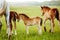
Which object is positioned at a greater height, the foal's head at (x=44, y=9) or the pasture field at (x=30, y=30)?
the foal's head at (x=44, y=9)

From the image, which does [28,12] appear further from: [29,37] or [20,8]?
[29,37]

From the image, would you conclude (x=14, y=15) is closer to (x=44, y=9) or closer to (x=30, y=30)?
(x=30, y=30)

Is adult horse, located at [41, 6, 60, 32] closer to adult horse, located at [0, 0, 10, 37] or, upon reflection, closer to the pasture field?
the pasture field

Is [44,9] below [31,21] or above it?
above

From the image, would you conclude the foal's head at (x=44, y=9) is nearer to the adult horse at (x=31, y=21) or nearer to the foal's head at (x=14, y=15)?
the adult horse at (x=31, y=21)

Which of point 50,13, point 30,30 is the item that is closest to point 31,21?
point 30,30

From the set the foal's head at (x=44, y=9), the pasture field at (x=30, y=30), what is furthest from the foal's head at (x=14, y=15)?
the foal's head at (x=44, y=9)

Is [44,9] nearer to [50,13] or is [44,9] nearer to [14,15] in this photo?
[50,13]

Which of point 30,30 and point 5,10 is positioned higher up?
point 5,10

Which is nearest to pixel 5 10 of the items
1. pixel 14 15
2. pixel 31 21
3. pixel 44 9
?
pixel 14 15

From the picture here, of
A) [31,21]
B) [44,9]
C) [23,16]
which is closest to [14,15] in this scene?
[23,16]

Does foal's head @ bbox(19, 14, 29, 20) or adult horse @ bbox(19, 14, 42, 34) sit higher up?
foal's head @ bbox(19, 14, 29, 20)

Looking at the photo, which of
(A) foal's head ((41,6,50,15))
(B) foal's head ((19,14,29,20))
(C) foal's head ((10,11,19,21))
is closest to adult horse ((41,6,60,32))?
(A) foal's head ((41,6,50,15))

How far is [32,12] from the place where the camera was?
5.48ft
